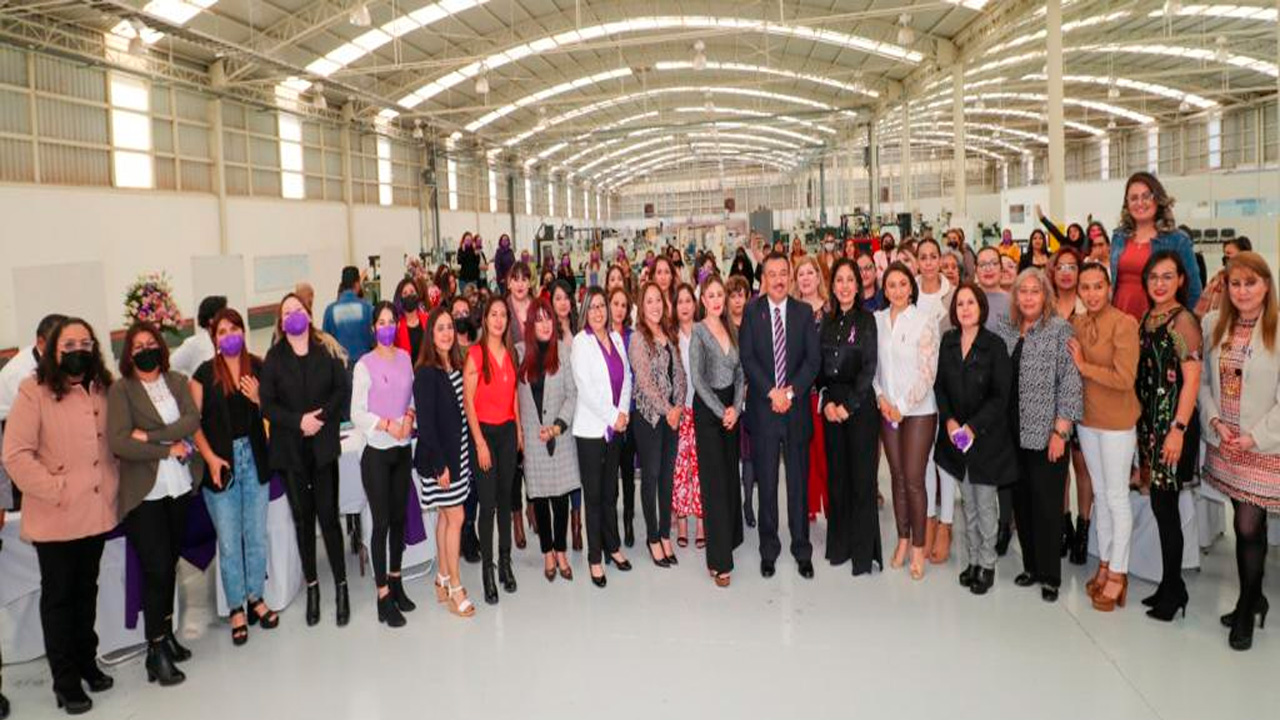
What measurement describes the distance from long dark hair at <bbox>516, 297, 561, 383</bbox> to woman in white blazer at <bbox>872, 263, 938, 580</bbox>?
63.6 inches

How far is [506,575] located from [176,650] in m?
1.45

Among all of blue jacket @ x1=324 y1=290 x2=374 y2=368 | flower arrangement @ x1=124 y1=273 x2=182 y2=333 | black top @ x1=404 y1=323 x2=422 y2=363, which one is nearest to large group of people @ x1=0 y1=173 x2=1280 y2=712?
flower arrangement @ x1=124 y1=273 x2=182 y2=333

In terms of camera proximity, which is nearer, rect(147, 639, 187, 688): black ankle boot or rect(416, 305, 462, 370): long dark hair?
rect(147, 639, 187, 688): black ankle boot

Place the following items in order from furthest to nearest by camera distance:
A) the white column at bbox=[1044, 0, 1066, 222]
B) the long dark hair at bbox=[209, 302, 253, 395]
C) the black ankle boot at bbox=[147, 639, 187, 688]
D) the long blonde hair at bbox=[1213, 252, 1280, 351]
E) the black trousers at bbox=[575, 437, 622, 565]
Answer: the white column at bbox=[1044, 0, 1066, 222] → the black trousers at bbox=[575, 437, 622, 565] → the long dark hair at bbox=[209, 302, 253, 395] → the black ankle boot at bbox=[147, 639, 187, 688] → the long blonde hair at bbox=[1213, 252, 1280, 351]

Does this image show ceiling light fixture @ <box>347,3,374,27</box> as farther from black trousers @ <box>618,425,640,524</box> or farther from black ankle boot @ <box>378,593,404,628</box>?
black ankle boot @ <box>378,593,404,628</box>

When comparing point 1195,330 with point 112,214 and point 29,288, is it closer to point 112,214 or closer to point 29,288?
point 29,288

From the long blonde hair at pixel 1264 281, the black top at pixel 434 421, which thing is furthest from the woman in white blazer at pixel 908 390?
the black top at pixel 434 421

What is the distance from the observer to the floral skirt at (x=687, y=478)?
450 centimetres

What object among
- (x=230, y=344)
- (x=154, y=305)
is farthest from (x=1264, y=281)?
(x=154, y=305)

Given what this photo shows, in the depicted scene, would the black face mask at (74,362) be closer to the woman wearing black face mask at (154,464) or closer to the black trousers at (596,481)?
the woman wearing black face mask at (154,464)

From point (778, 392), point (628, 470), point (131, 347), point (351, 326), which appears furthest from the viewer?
point (351, 326)

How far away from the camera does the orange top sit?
12.8 feet

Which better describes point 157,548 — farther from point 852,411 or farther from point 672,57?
point 672,57

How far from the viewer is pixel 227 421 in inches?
138
